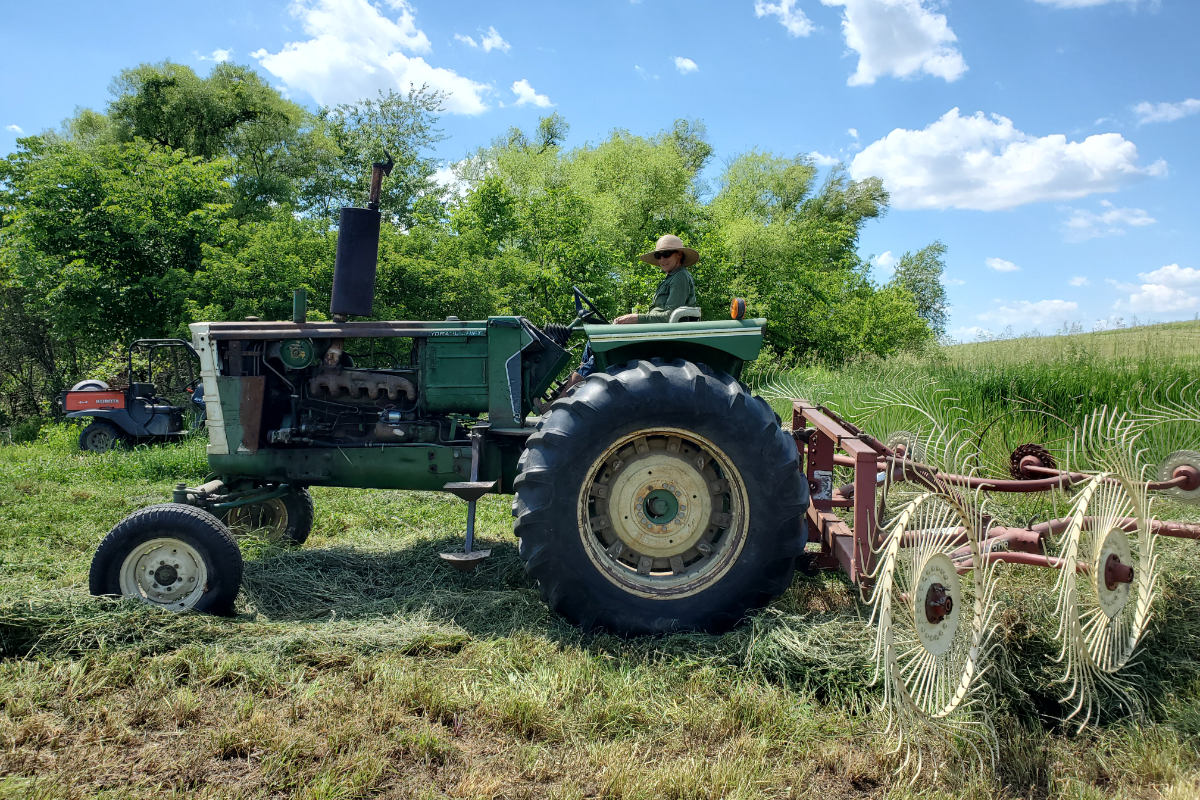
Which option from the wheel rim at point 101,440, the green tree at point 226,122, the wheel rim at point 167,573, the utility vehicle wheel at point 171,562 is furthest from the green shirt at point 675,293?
the green tree at point 226,122

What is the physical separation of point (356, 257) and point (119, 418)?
825cm

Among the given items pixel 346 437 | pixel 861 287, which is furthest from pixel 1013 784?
pixel 861 287

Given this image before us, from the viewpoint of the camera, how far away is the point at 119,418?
1044 cm

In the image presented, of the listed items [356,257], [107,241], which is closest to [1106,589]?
[356,257]

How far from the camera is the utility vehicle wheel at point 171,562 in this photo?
11.5 ft

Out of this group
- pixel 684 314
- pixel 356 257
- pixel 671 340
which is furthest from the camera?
pixel 356 257

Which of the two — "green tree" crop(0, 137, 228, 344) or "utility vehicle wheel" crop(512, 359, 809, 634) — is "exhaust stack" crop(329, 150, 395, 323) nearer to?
"utility vehicle wheel" crop(512, 359, 809, 634)

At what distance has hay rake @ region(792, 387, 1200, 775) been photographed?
2514 mm

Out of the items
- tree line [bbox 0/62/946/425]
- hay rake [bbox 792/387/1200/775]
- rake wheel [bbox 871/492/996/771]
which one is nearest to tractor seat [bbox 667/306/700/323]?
hay rake [bbox 792/387/1200/775]

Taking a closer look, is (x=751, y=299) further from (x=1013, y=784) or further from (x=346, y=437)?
(x=1013, y=784)

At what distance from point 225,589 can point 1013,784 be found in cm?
339

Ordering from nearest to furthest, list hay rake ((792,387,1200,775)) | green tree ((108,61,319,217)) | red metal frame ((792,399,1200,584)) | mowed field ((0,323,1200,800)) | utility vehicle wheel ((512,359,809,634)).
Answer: mowed field ((0,323,1200,800))
hay rake ((792,387,1200,775))
red metal frame ((792,399,1200,584))
utility vehicle wheel ((512,359,809,634))
green tree ((108,61,319,217))

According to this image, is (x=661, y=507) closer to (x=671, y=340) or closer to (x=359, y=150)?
(x=671, y=340)

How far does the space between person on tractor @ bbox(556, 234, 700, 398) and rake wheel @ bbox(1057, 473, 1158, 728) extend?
2.25 meters
